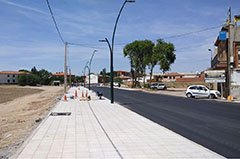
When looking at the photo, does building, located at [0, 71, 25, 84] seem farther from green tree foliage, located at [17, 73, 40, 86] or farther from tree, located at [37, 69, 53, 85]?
green tree foliage, located at [17, 73, 40, 86]

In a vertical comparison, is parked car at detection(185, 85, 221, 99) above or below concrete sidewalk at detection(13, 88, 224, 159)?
above

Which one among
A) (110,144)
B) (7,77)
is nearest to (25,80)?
(7,77)

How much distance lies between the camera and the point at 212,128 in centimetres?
1020

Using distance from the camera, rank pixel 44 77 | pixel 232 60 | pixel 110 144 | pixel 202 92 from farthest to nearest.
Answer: pixel 44 77 < pixel 202 92 < pixel 232 60 < pixel 110 144

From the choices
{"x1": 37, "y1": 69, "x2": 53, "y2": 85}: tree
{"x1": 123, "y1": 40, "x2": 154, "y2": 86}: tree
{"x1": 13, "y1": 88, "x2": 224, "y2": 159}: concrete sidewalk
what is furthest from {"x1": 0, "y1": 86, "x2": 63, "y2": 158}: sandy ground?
{"x1": 37, "y1": 69, "x2": 53, "y2": 85}: tree

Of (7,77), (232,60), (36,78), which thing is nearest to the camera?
(232,60)

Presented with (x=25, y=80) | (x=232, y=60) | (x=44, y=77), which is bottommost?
(x=25, y=80)

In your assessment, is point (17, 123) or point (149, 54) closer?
point (17, 123)

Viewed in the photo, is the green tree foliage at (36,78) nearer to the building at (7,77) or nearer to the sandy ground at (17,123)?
the building at (7,77)

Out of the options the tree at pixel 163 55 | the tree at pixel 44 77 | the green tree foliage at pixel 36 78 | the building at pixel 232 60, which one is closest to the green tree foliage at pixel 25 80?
the green tree foliage at pixel 36 78

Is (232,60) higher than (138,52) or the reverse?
the reverse

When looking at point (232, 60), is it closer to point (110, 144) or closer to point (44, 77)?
point (110, 144)

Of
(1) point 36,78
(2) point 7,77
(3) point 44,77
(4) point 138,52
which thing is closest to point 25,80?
(1) point 36,78

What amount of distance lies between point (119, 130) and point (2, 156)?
432cm
